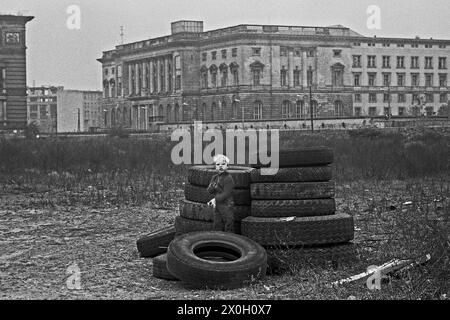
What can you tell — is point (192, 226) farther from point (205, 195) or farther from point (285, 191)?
point (285, 191)

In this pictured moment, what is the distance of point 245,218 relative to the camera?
1195 cm

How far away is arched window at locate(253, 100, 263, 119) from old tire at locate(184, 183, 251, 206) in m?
80.9

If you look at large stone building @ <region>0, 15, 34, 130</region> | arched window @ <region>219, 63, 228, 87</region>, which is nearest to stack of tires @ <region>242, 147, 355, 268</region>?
large stone building @ <region>0, 15, 34, 130</region>

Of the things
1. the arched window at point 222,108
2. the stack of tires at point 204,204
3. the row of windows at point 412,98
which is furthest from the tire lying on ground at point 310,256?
the row of windows at point 412,98

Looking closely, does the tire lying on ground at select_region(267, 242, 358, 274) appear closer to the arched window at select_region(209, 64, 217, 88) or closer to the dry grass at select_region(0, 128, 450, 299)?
the dry grass at select_region(0, 128, 450, 299)

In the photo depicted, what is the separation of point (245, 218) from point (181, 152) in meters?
29.7

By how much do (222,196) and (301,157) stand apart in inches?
51.6

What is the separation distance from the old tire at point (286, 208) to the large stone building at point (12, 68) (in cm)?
6477

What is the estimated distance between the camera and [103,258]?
12.9 meters

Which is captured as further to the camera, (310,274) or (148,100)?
(148,100)

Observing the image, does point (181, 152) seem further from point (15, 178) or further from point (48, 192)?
point (48, 192)

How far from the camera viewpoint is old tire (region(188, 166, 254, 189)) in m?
12.2

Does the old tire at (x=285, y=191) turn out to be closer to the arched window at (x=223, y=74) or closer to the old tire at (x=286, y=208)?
the old tire at (x=286, y=208)
